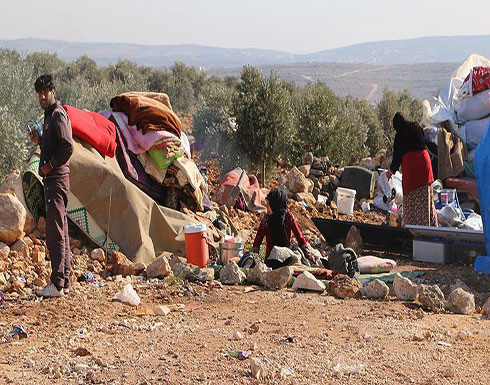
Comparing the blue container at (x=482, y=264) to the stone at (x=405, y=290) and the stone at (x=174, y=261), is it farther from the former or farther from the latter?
the stone at (x=174, y=261)

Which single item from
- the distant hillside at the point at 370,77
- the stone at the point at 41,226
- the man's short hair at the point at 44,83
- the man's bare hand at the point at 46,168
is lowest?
the distant hillside at the point at 370,77

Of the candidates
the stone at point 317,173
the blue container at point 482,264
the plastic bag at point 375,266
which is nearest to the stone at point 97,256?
the plastic bag at point 375,266

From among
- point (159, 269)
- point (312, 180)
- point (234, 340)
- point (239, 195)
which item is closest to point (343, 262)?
point (159, 269)

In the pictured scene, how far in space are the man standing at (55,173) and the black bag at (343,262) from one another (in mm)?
2625

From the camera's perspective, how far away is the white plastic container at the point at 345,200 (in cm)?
1262

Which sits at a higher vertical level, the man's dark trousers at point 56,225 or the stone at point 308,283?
the man's dark trousers at point 56,225

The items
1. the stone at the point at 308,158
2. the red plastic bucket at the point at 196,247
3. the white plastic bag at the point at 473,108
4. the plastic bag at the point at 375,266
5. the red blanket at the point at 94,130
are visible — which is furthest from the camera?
the stone at the point at 308,158

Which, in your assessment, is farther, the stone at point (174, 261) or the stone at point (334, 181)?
the stone at point (334, 181)

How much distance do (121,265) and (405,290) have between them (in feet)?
8.79

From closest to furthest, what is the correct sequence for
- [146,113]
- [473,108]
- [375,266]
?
[375,266] → [146,113] → [473,108]

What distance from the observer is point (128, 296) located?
670cm

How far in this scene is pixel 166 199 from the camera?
382 inches

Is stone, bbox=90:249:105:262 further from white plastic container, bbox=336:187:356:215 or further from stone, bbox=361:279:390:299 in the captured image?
white plastic container, bbox=336:187:356:215

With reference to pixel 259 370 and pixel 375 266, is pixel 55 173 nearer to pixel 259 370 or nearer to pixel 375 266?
pixel 259 370
